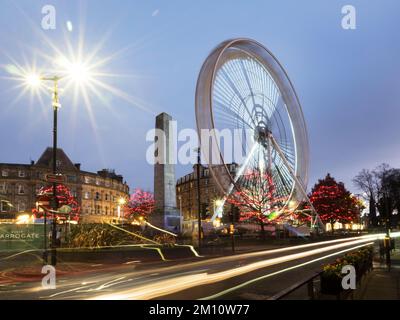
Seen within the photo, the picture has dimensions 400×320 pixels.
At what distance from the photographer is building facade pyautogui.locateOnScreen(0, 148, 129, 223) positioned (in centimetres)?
10131

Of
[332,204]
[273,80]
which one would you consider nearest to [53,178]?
[273,80]

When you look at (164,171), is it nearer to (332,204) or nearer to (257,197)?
(257,197)

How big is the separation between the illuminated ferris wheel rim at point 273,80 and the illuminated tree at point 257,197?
3.13m

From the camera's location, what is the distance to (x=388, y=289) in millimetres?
14320

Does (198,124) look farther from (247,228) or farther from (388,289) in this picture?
(247,228)

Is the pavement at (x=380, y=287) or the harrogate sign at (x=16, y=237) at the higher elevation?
Answer: the harrogate sign at (x=16, y=237)

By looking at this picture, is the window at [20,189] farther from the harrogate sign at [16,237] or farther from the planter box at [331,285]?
the planter box at [331,285]

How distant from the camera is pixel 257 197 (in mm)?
54812

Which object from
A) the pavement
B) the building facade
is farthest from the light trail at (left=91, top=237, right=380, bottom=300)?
the building facade

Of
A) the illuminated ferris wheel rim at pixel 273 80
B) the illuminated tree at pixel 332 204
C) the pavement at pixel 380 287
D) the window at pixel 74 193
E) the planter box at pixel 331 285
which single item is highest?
the illuminated ferris wheel rim at pixel 273 80

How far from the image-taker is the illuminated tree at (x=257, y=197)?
48.8 metres

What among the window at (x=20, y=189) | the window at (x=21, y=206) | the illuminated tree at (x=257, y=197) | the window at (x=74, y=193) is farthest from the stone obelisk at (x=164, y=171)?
the window at (x=74, y=193)

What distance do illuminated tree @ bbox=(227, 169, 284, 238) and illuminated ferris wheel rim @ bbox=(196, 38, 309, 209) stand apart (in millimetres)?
3125

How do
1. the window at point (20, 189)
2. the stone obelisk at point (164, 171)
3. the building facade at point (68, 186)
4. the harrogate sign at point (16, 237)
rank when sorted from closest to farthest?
1. the harrogate sign at point (16, 237)
2. the stone obelisk at point (164, 171)
3. the building facade at point (68, 186)
4. the window at point (20, 189)
